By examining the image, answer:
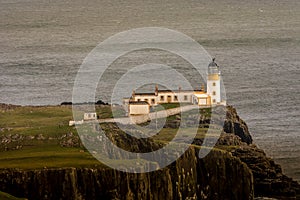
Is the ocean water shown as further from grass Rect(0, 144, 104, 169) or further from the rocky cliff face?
grass Rect(0, 144, 104, 169)

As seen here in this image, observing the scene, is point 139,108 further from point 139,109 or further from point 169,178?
point 169,178

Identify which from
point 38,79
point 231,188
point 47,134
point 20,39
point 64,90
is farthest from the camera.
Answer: point 20,39

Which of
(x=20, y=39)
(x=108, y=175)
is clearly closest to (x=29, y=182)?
(x=108, y=175)

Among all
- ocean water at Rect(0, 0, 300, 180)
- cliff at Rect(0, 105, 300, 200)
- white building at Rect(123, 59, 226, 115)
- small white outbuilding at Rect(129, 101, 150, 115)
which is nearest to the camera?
cliff at Rect(0, 105, 300, 200)

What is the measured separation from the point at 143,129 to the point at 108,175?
15585 mm

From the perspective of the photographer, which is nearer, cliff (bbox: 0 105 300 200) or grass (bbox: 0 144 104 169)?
cliff (bbox: 0 105 300 200)

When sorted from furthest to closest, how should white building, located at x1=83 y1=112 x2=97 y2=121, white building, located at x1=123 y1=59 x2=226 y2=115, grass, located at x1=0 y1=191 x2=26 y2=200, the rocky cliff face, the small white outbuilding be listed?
1. white building, located at x1=123 y1=59 x2=226 y2=115
2. the small white outbuilding
3. white building, located at x1=83 y1=112 x2=97 y2=121
4. the rocky cliff face
5. grass, located at x1=0 y1=191 x2=26 y2=200

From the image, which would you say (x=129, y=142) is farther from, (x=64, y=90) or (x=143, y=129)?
(x=64, y=90)

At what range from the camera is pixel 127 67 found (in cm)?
14850

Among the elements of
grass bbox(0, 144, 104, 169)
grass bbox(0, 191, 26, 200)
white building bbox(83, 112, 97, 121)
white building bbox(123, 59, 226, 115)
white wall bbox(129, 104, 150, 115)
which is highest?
white building bbox(123, 59, 226, 115)

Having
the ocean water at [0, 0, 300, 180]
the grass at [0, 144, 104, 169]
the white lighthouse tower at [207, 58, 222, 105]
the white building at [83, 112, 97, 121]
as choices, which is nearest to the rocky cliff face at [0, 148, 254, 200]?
the grass at [0, 144, 104, 169]

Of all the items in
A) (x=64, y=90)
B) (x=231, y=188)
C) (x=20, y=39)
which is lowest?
(x=231, y=188)

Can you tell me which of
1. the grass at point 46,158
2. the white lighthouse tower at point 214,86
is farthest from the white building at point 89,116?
the white lighthouse tower at point 214,86

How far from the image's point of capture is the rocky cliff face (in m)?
79.1
